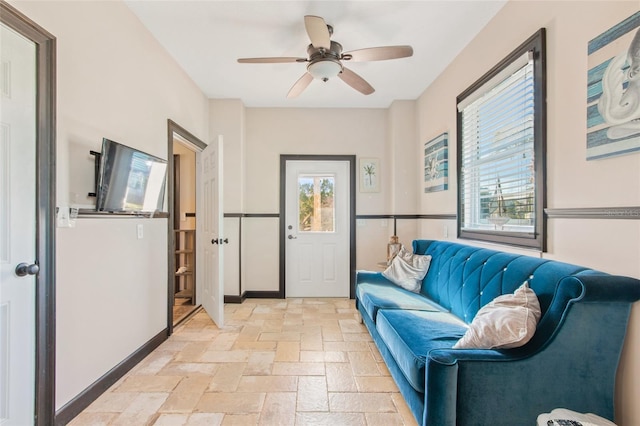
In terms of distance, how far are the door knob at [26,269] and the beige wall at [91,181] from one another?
159 millimetres

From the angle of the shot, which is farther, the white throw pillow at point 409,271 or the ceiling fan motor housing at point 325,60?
the white throw pillow at point 409,271

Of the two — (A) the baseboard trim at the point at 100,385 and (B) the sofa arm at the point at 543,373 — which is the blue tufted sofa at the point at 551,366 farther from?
(A) the baseboard trim at the point at 100,385

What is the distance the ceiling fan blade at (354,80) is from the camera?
→ 2.54 meters

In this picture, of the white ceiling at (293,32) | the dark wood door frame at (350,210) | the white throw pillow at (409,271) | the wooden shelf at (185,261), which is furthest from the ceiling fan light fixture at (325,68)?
the wooden shelf at (185,261)

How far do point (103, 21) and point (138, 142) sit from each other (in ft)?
2.72

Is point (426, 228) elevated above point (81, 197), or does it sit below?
below

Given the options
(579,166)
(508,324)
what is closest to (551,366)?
(508,324)

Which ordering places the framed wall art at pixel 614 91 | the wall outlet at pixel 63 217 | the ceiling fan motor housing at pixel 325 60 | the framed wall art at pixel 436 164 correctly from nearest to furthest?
the framed wall art at pixel 614 91 < the wall outlet at pixel 63 217 < the ceiling fan motor housing at pixel 325 60 < the framed wall art at pixel 436 164

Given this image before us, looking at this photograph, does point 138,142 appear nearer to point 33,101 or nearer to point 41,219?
point 33,101

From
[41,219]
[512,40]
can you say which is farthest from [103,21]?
[512,40]

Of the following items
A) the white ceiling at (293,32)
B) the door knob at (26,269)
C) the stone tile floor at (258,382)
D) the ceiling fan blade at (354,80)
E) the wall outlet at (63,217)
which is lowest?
the stone tile floor at (258,382)

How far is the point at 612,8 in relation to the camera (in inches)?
54.2

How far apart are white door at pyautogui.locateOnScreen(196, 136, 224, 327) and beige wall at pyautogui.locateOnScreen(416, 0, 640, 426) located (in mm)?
2752

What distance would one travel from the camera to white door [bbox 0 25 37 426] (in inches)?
53.8
